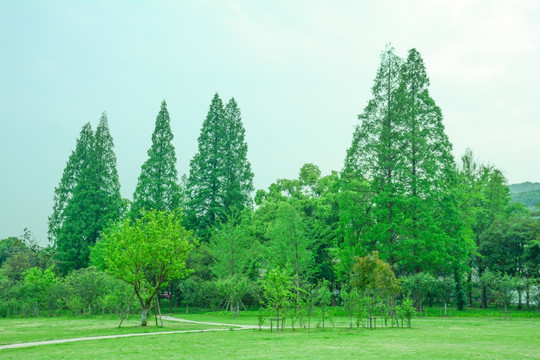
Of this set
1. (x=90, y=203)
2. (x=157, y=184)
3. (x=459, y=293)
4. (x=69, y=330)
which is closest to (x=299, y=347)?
(x=69, y=330)

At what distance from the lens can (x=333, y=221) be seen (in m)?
41.7

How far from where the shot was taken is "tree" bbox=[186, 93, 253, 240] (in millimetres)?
50875

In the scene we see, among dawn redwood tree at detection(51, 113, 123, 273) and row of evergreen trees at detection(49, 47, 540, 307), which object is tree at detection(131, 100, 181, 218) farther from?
dawn redwood tree at detection(51, 113, 123, 273)

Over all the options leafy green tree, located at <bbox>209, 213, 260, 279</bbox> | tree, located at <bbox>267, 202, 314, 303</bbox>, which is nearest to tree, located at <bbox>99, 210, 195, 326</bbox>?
tree, located at <bbox>267, 202, 314, 303</bbox>

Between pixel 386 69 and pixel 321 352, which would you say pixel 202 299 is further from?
pixel 321 352

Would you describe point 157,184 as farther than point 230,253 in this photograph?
Yes

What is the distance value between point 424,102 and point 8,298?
40.6 metres

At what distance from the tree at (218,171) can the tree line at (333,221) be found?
16 cm

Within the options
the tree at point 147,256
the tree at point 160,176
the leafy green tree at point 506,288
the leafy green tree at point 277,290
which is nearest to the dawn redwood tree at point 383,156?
the leafy green tree at point 506,288

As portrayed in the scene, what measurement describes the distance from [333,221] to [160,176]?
71.6ft

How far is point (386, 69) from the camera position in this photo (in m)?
36.1

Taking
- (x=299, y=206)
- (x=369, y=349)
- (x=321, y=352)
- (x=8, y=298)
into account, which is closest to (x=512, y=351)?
(x=369, y=349)

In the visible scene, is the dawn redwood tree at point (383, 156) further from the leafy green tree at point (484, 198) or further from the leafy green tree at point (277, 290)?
the leafy green tree at point (277, 290)

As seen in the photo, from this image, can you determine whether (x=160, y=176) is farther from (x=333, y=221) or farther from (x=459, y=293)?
(x=459, y=293)
